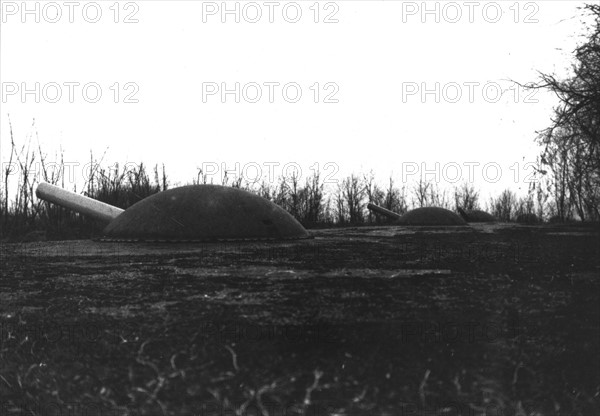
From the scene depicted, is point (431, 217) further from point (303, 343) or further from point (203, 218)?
point (303, 343)

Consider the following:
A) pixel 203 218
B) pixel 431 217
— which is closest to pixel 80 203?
pixel 203 218

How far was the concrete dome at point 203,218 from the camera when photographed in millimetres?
7680

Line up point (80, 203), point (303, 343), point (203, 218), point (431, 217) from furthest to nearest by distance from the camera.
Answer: point (431, 217)
point (80, 203)
point (203, 218)
point (303, 343)

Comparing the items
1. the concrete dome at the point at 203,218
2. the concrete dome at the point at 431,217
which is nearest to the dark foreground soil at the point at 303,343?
the concrete dome at the point at 203,218

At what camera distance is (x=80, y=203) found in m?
10.1

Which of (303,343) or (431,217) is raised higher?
(431,217)

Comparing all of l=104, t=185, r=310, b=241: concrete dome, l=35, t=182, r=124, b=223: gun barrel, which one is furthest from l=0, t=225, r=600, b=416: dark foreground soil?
l=35, t=182, r=124, b=223: gun barrel

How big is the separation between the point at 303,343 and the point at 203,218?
564cm

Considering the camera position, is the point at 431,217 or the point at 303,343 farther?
the point at 431,217

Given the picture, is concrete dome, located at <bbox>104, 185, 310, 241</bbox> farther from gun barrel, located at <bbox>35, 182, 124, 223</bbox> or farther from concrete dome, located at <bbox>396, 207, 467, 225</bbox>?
concrete dome, located at <bbox>396, 207, 467, 225</bbox>

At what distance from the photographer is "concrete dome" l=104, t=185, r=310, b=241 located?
768cm

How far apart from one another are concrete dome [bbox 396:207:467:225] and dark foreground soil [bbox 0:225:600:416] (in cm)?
1269

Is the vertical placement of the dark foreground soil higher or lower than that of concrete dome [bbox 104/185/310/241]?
lower

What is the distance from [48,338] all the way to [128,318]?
0.39 meters
